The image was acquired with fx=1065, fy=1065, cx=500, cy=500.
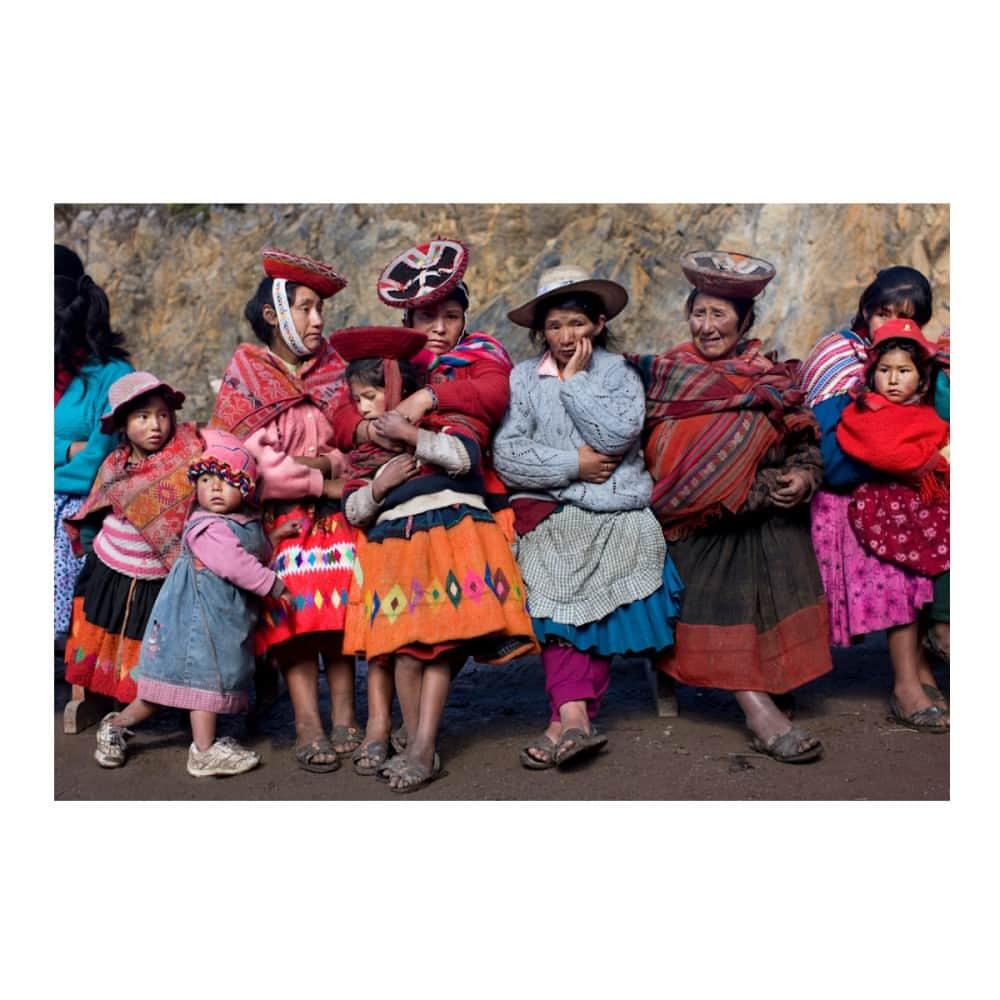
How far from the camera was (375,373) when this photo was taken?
4098 mm

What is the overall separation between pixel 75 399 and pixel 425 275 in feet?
5.99

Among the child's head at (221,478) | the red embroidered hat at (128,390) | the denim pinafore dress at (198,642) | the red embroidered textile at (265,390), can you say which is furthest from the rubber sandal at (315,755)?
the red embroidered hat at (128,390)

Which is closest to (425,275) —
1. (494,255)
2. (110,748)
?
(110,748)

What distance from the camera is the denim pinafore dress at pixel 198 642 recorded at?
162 inches

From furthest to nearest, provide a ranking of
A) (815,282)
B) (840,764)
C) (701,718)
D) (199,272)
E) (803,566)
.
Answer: (199,272) → (815,282) → (701,718) → (803,566) → (840,764)

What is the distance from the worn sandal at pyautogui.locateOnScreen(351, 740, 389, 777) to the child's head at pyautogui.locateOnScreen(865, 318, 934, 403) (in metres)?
2.45

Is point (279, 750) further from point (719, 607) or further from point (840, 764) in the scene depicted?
point (840, 764)

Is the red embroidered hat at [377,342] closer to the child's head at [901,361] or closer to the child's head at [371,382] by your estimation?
the child's head at [371,382]

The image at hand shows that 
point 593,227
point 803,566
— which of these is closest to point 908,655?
point 803,566

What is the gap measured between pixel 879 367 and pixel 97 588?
11.2 feet

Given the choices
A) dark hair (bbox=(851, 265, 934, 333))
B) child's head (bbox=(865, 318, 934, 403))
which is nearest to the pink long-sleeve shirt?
child's head (bbox=(865, 318, 934, 403))

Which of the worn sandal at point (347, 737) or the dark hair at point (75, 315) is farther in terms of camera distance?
the dark hair at point (75, 315)

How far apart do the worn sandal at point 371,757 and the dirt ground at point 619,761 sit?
4cm

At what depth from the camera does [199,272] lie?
37.1 feet
